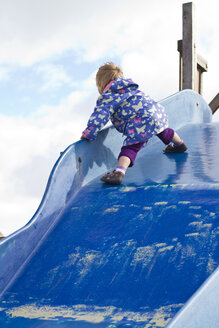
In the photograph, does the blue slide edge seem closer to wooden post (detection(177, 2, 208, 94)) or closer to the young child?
the young child

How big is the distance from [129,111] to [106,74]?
30 centimetres

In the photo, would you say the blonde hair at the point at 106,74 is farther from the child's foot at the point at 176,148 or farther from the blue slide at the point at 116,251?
the child's foot at the point at 176,148

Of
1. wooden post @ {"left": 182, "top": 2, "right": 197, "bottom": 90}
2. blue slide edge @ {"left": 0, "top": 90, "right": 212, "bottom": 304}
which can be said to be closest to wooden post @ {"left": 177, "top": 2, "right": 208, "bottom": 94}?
wooden post @ {"left": 182, "top": 2, "right": 197, "bottom": 90}

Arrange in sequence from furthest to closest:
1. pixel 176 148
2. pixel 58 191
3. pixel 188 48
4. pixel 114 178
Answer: pixel 188 48
pixel 176 148
pixel 114 178
pixel 58 191

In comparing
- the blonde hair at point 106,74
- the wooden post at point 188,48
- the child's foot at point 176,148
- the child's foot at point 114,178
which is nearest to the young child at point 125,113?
the blonde hair at point 106,74

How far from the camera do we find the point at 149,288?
1677 mm

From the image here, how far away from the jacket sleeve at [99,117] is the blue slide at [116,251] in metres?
0.10

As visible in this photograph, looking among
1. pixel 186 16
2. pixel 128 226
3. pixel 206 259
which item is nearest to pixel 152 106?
pixel 128 226

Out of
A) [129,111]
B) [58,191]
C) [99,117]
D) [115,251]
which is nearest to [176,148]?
[129,111]

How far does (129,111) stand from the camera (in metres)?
2.78

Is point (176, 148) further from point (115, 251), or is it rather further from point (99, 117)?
point (115, 251)

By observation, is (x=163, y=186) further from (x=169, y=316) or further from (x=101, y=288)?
(x=169, y=316)

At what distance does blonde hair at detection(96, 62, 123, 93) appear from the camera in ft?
9.40

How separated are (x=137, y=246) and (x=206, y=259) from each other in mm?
317
